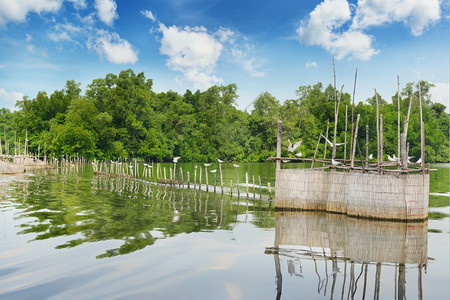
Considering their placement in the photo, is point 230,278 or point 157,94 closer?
point 230,278

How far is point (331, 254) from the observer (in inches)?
474

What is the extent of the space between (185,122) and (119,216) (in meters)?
72.1

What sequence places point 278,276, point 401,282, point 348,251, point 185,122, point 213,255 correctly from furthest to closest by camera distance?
point 185,122 → point 348,251 → point 213,255 → point 278,276 → point 401,282

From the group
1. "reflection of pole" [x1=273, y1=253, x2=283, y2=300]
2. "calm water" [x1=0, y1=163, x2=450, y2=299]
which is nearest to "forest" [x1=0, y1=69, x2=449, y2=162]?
"calm water" [x1=0, y1=163, x2=450, y2=299]

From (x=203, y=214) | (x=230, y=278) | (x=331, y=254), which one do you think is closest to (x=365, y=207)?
(x=331, y=254)

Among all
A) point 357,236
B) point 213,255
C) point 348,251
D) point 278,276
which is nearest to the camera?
point 278,276

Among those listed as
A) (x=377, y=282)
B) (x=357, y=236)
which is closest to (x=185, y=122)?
(x=357, y=236)

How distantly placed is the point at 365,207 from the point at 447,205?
11.8 m

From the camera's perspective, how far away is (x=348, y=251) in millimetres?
12297

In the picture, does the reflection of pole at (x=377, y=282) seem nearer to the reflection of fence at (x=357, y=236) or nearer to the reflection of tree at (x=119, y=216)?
the reflection of fence at (x=357, y=236)

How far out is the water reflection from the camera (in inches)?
373

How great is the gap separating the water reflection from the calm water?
4cm

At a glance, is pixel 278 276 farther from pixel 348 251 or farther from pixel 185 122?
pixel 185 122

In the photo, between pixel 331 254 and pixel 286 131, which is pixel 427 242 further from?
pixel 286 131
